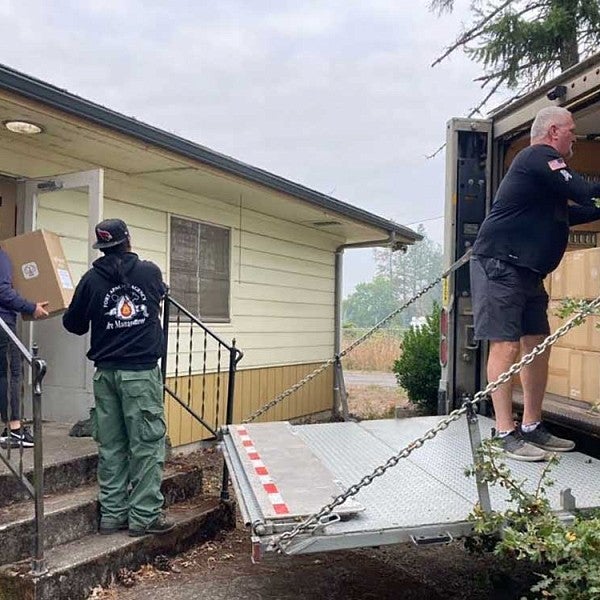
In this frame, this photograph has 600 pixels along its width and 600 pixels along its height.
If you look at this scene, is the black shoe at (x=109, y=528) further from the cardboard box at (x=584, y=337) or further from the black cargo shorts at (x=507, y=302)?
the cardboard box at (x=584, y=337)

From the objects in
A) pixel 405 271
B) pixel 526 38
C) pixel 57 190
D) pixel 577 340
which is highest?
pixel 526 38

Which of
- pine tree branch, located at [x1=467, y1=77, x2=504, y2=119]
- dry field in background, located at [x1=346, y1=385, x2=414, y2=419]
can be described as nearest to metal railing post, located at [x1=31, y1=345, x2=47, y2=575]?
dry field in background, located at [x1=346, y1=385, x2=414, y2=419]

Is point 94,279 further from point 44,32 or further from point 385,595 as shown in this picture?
point 44,32

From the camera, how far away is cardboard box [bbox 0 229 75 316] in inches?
190

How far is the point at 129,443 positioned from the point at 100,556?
0.64 m

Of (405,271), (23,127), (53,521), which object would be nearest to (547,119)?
(53,521)

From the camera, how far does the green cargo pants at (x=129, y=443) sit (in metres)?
3.91

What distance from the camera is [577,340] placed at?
3945 mm

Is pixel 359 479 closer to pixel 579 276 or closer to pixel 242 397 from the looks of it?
pixel 579 276

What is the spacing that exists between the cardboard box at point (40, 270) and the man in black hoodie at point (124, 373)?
35.8 inches

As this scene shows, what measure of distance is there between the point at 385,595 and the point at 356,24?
95.8ft

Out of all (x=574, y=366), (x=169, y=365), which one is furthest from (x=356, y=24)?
(x=574, y=366)

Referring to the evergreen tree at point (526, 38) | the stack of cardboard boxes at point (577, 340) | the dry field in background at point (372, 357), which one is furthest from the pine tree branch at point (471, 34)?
the dry field in background at point (372, 357)

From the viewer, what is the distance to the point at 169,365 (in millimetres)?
7191
